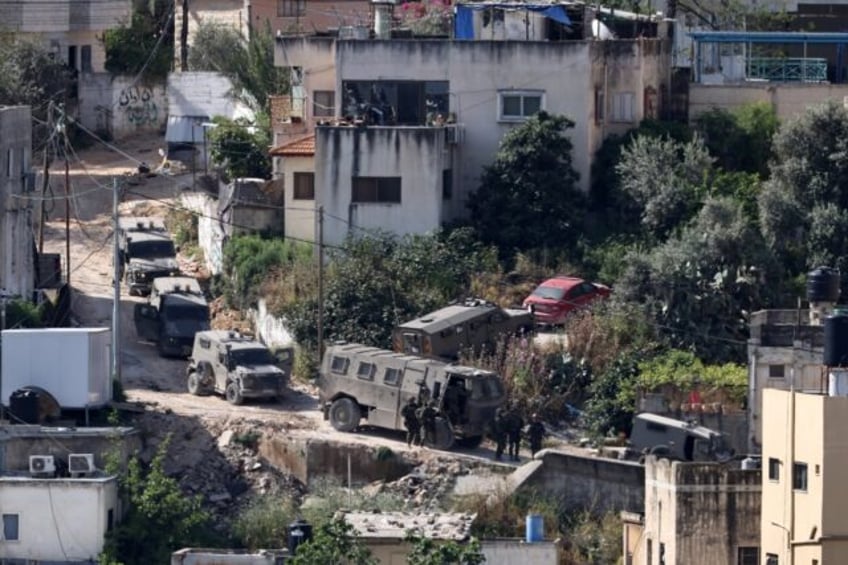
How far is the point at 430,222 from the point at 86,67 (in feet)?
79.1

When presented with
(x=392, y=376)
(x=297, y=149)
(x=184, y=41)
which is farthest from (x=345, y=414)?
(x=184, y=41)

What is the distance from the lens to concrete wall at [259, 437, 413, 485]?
2394 inches

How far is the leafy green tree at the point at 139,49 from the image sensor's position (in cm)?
9075

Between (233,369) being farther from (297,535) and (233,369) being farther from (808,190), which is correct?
(808,190)

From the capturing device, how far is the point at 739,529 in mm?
53938

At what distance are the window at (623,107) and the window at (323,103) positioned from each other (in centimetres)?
604

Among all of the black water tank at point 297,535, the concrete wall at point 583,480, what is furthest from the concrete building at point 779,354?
the black water tank at point 297,535

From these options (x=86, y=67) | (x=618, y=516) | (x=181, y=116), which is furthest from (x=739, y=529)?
(x=86, y=67)

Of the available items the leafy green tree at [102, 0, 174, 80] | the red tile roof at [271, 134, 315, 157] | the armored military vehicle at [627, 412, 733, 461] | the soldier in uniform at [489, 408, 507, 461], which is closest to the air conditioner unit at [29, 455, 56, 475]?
the soldier in uniform at [489, 408, 507, 461]

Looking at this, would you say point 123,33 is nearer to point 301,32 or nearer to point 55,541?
point 301,32

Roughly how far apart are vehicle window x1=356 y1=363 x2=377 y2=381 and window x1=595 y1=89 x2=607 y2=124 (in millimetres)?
12170

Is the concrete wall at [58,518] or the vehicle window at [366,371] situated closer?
the concrete wall at [58,518]

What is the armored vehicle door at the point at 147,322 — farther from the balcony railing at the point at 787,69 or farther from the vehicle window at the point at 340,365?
the balcony railing at the point at 787,69

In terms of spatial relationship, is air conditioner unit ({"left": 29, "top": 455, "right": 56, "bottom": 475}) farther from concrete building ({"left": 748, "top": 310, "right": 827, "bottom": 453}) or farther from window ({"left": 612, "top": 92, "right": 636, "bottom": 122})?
window ({"left": 612, "top": 92, "right": 636, "bottom": 122})
